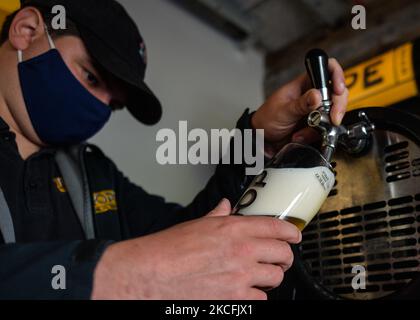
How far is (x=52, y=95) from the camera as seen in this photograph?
912 millimetres

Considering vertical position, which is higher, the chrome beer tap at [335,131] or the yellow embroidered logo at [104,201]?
the chrome beer tap at [335,131]

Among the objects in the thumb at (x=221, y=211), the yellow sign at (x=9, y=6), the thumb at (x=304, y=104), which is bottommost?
the thumb at (x=221, y=211)

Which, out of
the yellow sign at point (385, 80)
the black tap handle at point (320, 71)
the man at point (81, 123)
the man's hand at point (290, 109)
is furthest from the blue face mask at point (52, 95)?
the yellow sign at point (385, 80)

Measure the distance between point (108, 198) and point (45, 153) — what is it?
6.9 inches

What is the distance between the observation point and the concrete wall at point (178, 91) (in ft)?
4.62

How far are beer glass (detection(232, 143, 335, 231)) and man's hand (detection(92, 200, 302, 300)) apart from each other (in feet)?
0.12

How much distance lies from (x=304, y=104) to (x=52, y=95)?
0.53m

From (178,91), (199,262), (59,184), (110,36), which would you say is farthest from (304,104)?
(178,91)

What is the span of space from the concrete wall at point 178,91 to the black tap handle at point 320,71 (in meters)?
0.69

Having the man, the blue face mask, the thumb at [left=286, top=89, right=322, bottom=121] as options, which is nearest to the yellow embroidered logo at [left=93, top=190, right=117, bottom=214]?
the man

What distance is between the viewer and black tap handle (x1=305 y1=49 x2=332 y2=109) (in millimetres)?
671

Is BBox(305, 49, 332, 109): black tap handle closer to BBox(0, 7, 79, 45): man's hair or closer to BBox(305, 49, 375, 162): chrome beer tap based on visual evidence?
BBox(305, 49, 375, 162): chrome beer tap

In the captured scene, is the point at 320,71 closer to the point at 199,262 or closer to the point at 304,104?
the point at 304,104

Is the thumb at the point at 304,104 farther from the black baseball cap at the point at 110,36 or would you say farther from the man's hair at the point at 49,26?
the man's hair at the point at 49,26
